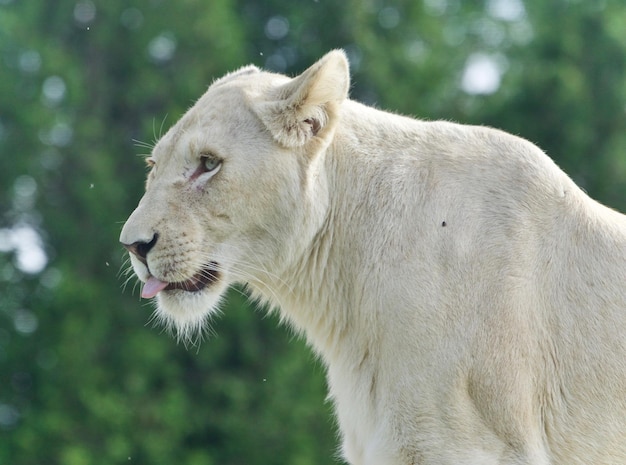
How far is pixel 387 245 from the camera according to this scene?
5.56m

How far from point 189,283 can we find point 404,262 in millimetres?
1124

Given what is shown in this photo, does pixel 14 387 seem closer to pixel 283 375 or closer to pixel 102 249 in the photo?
pixel 102 249

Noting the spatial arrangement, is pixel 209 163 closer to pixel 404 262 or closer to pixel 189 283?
pixel 189 283

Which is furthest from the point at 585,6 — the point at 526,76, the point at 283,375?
the point at 283,375

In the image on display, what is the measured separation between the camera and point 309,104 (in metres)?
5.66

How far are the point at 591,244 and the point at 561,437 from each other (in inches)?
36.0

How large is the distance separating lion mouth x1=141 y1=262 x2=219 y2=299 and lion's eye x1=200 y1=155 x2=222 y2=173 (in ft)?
1.56

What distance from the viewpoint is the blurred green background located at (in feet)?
59.4

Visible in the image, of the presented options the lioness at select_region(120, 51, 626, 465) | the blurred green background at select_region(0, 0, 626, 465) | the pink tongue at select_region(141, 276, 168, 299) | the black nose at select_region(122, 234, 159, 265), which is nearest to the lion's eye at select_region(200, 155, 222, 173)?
the lioness at select_region(120, 51, 626, 465)

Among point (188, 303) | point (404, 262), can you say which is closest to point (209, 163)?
point (188, 303)

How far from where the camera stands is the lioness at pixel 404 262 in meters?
5.24

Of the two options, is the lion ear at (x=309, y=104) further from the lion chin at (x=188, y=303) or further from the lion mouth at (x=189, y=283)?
the lion chin at (x=188, y=303)

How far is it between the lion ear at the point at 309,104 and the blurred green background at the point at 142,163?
38.9 ft

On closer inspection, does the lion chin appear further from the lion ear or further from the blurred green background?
the blurred green background
